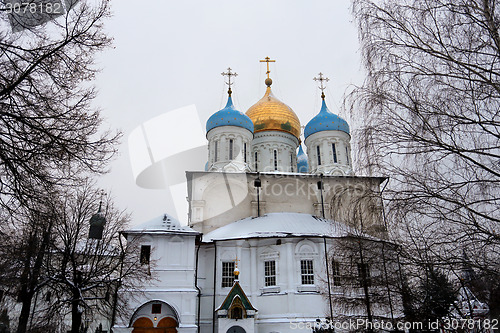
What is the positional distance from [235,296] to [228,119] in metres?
14.0

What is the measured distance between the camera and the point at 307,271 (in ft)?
68.5

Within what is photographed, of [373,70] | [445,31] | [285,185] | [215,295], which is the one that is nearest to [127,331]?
[215,295]

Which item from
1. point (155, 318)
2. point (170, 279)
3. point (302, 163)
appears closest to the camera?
point (155, 318)

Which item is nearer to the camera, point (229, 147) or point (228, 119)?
point (229, 147)

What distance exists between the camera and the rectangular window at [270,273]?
21.1m

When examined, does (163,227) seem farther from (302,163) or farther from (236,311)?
(302,163)

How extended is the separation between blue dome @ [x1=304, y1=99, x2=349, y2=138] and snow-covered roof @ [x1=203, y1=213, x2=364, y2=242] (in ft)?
25.4

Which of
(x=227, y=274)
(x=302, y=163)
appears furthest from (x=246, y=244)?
(x=302, y=163)

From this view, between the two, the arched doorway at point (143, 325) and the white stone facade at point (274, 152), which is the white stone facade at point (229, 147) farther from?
the arched doorway at point (143, 325)

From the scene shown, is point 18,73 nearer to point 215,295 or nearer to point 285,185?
point 215,295

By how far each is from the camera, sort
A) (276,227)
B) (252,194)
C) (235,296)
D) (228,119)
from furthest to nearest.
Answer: (228,119), (252,194), (276,227), (235,296)

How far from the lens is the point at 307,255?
21094 mm

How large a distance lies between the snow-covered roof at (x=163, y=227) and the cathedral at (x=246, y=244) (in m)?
0.05

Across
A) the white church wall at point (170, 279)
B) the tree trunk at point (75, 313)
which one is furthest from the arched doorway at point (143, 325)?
the tree trunk at point (75, 313)
